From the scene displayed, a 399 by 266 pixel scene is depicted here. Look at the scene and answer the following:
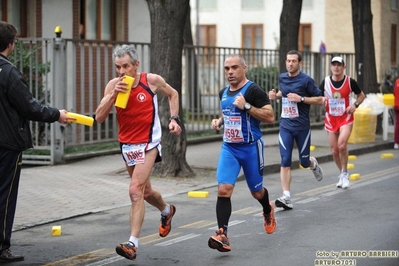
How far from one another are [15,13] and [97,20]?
272 cm

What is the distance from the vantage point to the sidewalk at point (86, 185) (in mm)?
11352

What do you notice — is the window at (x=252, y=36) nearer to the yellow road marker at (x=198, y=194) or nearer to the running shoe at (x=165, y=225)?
the yellow road marker at (x=198, y=194)

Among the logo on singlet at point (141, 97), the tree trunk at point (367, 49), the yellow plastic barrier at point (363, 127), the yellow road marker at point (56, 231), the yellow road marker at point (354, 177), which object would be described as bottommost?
the yellow road marker at point (56, 231)

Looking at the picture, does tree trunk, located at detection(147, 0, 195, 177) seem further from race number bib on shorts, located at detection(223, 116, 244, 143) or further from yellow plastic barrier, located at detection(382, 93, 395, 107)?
yellow plastic barrier, located at detection(382, 93, 395, 107)

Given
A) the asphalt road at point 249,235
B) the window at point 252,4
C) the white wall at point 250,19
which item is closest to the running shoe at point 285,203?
the asphalt road at point 249,235

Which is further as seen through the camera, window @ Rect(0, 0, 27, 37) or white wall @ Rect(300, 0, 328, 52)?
white wall @ Rect(300, 0, 328, 52)

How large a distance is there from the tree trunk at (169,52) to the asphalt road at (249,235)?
148 cm

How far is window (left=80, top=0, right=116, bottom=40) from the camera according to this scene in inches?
911

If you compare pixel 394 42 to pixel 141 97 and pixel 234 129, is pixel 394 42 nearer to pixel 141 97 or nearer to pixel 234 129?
pixel 234 129

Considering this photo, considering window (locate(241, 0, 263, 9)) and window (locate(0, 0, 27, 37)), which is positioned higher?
window (locate(241, 0, 263, 9))

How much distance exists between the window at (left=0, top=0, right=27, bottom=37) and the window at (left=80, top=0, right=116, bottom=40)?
1813 millimetres

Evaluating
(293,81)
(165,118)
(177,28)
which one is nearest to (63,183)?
(165,118)

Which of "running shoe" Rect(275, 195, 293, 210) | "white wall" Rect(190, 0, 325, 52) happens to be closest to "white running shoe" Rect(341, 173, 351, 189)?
"running shoe" Rect(275, 195, 293, 210)

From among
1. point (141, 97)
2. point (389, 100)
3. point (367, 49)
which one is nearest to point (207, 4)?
point (367, 49)
